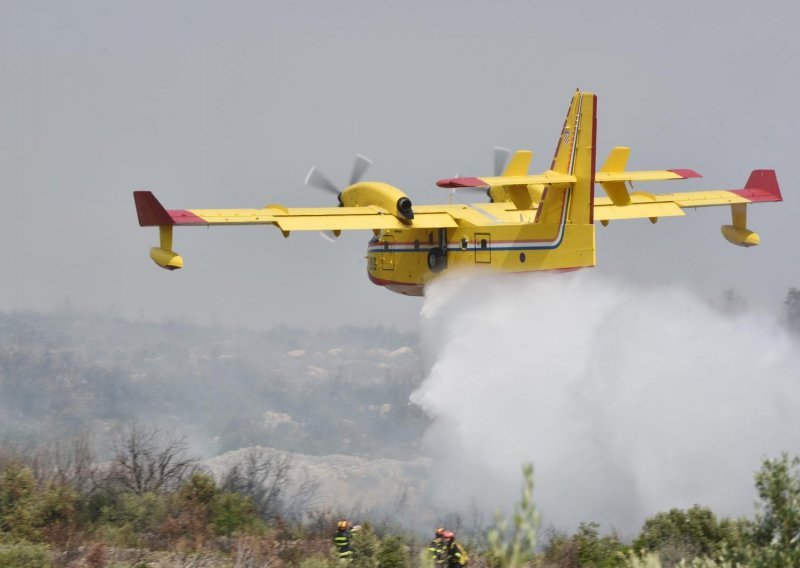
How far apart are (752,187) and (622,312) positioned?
223 inches

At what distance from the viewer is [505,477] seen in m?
33.0

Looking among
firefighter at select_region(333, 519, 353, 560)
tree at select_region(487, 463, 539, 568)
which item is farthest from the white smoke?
tree at select_region(487, 463, 539, 568)

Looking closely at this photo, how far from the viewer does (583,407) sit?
32.9 meters

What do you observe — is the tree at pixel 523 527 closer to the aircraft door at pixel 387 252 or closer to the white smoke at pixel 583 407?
the white smoke at pixel 583 407

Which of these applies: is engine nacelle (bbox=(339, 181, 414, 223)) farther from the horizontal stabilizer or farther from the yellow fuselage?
the horizontal stabilizer

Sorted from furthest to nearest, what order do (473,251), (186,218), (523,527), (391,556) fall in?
(473,251) → (186,218) → (391,556) → (523,527)

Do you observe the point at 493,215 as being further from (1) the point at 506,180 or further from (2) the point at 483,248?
(1) the point at 506,180

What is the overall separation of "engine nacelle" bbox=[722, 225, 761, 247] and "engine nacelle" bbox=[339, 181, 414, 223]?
8.90m

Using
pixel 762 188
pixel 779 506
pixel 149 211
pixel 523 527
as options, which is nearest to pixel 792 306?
pixel 762 188

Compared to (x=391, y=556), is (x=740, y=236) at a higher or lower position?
higher

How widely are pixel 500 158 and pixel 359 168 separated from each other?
350 cm

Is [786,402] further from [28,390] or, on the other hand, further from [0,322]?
[0,322]

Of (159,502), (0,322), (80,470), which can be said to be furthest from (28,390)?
(159,502)

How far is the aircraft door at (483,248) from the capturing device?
31625 mm
